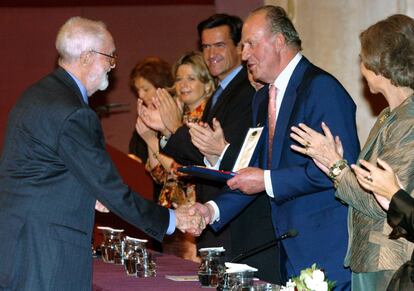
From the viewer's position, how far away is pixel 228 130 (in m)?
5.01

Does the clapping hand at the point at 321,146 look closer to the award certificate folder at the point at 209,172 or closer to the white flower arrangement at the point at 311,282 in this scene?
the award certificate folder at the point at 209,172

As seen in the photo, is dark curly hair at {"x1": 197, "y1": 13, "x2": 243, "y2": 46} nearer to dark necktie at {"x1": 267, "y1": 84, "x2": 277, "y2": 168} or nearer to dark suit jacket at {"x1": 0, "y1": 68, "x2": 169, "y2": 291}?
dark necktie at {"x1": 267, "y1": 84, "x2": 277, "y2": 168}

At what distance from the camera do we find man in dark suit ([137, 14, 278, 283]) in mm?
4699

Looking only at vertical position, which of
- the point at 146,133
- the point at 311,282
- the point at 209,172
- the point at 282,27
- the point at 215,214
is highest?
the point at 282,27

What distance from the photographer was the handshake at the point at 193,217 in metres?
4.11

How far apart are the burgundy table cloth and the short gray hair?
97 cm

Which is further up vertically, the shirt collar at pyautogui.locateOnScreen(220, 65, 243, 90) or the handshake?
the shirt collar at pyautogui.locateOnScreen(220, 65, 243, 90)

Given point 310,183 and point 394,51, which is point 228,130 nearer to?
point 310,183

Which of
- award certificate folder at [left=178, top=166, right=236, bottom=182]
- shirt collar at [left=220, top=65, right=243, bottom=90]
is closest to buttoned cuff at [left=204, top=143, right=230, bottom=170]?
award certificate folder at [left=178, top=166, right=236, bottom=182]

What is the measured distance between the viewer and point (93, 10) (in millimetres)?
9836

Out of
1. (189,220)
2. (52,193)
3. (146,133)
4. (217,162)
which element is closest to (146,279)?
(189,220)

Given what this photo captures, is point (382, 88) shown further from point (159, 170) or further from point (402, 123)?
point (159, 170)

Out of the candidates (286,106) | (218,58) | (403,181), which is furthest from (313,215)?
(218,58)

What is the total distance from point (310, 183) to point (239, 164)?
0.52 meters
